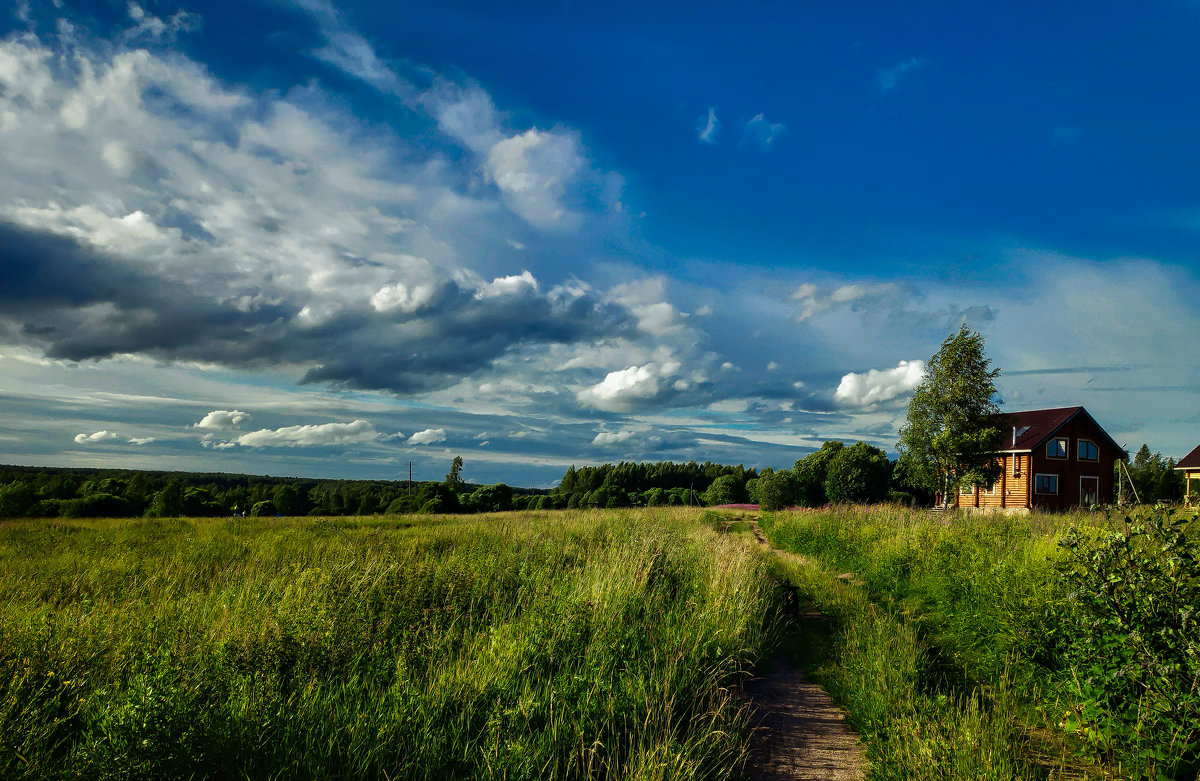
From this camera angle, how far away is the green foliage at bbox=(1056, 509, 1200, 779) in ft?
14.5

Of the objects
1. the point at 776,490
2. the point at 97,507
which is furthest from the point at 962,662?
the point at 97,507

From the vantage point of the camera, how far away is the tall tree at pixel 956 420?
97.9 ft

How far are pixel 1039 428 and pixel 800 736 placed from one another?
4528 centimetres

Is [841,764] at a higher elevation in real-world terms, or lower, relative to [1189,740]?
lower

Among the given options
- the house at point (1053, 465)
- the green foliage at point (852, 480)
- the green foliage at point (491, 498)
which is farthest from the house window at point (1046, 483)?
the green foliage at point (491, 498)

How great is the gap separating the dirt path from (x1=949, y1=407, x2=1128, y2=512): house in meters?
38.1

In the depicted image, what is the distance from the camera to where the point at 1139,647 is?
4.75 metres

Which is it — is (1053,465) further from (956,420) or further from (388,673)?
(388,673)

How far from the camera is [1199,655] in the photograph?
4426 mm

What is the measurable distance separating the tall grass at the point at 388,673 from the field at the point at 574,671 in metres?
0.03

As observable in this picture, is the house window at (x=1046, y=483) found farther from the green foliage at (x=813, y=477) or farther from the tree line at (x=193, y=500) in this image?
the tree line at (x=193, y=500)

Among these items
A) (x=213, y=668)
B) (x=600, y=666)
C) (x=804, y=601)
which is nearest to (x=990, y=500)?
(x=804, y=601)

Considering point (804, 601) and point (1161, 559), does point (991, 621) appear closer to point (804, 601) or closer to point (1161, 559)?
point (1161, 559)

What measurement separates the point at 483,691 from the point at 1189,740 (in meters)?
5.75
